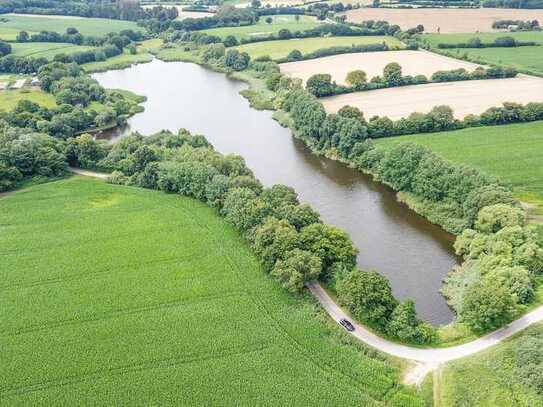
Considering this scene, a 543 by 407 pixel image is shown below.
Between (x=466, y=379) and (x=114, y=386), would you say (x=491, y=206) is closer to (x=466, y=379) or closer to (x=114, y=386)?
(x=466, y=379)

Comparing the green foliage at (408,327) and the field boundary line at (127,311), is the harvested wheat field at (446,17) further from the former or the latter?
the field boundary line at (127,311)

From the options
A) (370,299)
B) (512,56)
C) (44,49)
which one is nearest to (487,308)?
(370,299)

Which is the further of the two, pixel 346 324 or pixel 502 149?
pixel 502 149

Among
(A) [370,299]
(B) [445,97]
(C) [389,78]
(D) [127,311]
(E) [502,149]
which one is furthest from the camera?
(C) [389,78]

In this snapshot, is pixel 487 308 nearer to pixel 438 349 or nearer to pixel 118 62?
pixel 438 349

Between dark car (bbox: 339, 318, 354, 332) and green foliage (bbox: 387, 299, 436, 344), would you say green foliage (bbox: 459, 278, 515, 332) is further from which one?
dark car (bbox: 339, 318, 354, 332)

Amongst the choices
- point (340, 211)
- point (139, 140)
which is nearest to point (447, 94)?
point (340, 211)

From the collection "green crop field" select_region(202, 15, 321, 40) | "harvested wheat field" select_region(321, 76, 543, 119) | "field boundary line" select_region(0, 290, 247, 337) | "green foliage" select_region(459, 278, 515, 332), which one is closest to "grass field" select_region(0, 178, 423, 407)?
"field boundary line" select_region(0, 290, 247, 337)
